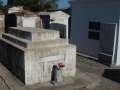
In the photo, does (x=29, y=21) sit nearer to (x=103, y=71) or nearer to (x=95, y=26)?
(x=95, y=26)

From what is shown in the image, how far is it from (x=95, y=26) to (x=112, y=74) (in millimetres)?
3312

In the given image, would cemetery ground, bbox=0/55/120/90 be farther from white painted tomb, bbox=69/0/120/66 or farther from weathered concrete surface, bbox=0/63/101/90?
white painted tomb, bbox=69/0/120/66

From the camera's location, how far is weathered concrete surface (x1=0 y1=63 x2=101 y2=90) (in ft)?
19.8

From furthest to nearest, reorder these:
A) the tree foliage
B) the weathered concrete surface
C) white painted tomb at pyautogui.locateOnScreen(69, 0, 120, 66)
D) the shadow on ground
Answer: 1. the tree foliage
2. white painted tomb at pyautogui.locateOnScreen(69, 0, 120, 66)
3. the shadow on ground
4. the weathered concrete surface

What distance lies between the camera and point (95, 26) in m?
10.2

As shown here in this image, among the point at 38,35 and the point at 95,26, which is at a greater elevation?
the point at 95,26

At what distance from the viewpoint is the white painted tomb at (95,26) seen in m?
9.05

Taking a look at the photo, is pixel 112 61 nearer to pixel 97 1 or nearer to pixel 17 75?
pixel 97 1

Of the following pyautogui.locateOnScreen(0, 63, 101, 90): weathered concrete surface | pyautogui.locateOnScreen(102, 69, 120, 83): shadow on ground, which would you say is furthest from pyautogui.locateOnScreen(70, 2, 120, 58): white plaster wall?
pyautogui.locateOnScreen(0, 63, 101, 90): weathered concrete surface

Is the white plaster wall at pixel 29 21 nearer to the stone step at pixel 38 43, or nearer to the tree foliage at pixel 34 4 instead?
the stone step at pixel 38 43

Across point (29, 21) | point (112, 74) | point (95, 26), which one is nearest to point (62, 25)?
point (29, 21)

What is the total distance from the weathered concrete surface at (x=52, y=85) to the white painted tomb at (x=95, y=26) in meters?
2.50

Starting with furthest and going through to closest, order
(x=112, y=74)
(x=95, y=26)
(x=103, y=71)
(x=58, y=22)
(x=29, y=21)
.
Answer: (x=58, y=22) < (x=29, y=21) < (x=95, y=26) < (x=103, y=71) < (x=112, y=74)

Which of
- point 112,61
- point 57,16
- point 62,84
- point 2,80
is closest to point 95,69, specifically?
point 112,61
